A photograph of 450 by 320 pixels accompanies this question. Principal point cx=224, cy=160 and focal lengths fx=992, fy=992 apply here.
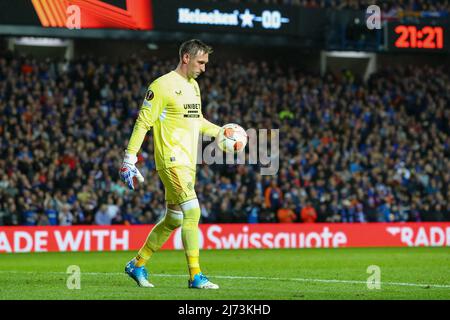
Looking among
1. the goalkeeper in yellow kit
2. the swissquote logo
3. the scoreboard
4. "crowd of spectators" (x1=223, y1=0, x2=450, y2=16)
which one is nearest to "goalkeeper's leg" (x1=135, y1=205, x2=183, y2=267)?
the goalkeeper in yellow kit

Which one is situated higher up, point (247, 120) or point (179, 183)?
point (247, 120)

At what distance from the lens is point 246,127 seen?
31953 mm

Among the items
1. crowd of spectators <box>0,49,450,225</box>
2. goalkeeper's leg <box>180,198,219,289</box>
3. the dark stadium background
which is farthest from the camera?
the dark stadium background

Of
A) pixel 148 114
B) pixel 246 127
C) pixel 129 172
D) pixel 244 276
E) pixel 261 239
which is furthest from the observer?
pixel 246 127

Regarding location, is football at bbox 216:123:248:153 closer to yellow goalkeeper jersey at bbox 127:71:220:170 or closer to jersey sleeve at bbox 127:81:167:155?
yellow goalkeeper jersey at bbox 127:71:220:170

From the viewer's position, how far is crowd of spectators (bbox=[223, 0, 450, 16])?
34463mm

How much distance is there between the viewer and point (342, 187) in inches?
1203

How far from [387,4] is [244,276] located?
2341cm

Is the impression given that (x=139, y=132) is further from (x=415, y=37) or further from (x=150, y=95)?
(x=415, y=37)

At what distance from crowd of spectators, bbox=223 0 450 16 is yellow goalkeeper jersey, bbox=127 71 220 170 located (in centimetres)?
2159

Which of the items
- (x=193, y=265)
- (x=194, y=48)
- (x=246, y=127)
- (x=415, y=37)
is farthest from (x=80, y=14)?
(x=193, y=265)

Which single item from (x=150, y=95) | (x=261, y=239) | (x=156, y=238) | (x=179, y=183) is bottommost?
(x=261, y=239)

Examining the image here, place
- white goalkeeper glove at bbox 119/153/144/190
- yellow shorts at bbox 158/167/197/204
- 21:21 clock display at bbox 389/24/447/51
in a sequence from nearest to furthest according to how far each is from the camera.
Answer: white goalkeeper glove at bbox 119/153/144/190, yellow shorts at bbox 158/167/197/204, 21:21 clock display at bbox 389/24/447/51
